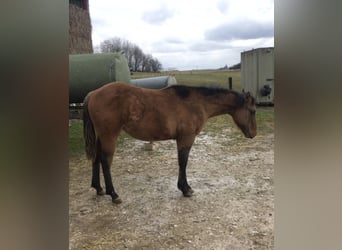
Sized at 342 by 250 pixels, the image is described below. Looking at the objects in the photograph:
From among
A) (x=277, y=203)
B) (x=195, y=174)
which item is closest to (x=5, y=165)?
(x=277, y=203)

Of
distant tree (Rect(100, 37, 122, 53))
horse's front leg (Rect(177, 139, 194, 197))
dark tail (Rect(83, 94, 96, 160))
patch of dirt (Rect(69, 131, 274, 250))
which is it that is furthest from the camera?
horse's front leg (Rect(177, 139, 194, 197))

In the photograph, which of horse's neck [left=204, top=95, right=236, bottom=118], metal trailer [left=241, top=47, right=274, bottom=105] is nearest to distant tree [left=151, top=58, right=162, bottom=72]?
metal trailer [left=241, top=47, right=274, bottom=105]

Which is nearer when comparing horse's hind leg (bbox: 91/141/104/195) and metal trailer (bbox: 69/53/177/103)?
metal trailer (bbox: 69/53/177/103)

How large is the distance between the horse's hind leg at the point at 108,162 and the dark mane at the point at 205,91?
0.26 metres

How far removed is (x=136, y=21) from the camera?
0.58m

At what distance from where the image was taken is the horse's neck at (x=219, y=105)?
918mm

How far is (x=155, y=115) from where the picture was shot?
3.24 feet

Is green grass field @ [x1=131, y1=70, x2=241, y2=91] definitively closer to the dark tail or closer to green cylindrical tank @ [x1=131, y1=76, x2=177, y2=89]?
green cylindrical tank @ [x1=131, y1=76, x2=177, y2=89]

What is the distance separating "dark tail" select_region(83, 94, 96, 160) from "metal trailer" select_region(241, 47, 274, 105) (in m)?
0.43

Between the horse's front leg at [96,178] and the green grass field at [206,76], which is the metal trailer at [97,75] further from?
the horse's front leg at [96,178]

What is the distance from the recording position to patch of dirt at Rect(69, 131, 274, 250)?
53 cm

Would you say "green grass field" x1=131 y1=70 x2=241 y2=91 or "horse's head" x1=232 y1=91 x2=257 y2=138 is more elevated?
"green grass field" x1=131 y1=70 x2=241 y2=91

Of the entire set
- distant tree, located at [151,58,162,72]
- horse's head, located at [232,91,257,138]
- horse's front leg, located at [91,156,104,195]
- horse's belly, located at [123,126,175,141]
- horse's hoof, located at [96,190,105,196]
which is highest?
distant tree, located at [151,58,162,72]

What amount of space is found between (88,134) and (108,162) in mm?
111
